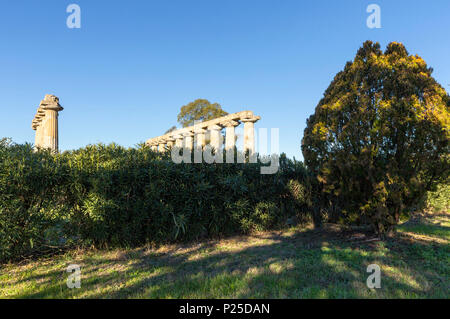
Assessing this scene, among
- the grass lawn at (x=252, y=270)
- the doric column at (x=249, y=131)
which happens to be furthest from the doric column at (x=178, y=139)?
the grass lawn at (x=252, y=270)

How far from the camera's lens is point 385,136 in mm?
5926

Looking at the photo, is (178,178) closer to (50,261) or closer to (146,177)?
(146,177)

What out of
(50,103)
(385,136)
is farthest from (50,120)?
(385,136)

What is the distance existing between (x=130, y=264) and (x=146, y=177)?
1.93 metres

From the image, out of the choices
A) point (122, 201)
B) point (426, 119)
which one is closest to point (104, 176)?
point (122, 201)

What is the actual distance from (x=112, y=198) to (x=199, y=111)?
3335 centimetres

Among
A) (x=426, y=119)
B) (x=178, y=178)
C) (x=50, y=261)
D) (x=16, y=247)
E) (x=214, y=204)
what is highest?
(x=426, y=119)

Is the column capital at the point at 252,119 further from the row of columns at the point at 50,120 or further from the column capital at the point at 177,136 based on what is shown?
the row of columns at the point at 50,120

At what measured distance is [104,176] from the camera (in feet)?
19.0

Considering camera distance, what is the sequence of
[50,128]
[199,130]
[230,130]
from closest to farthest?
[50,128] < [230,130] < [199,130]

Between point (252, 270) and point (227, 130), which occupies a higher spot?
point (227, 130)

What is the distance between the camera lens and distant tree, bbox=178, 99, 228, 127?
37.8 meters

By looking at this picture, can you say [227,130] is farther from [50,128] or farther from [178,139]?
[50,128]

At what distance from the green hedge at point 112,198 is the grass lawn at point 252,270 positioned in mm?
441
